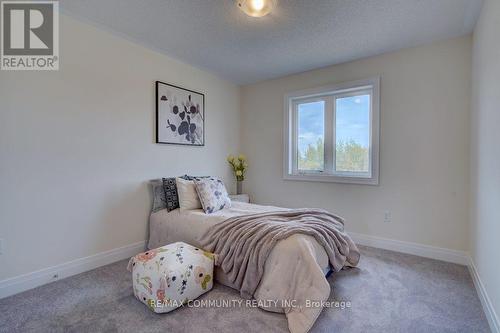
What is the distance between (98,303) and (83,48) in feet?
7.53

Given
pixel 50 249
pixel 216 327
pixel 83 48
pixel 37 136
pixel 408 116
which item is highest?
pixel 83 48

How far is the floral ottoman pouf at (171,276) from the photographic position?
174 cm

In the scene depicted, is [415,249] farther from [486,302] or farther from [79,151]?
[79,151]

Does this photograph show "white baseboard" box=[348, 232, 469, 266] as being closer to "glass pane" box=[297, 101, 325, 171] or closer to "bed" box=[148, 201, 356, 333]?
"glass pane" box=[297, 101, 325, 171]

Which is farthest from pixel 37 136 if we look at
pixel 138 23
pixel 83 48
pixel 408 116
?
pixel 408 116

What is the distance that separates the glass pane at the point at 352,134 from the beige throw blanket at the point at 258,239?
1197 millimetres

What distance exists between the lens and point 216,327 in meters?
1.64

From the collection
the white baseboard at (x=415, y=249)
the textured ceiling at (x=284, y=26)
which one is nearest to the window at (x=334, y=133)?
the textured ceiling at (x=284, y=26)

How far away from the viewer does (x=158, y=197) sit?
294 cm

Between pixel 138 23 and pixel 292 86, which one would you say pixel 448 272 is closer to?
pixel 292 86

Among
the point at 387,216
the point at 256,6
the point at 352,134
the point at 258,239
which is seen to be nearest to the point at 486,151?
the point at 387,216

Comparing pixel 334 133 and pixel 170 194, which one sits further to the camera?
pixel 334 133

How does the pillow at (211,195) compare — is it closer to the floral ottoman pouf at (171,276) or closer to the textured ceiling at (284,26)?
the floral ottoman pouf at (171,276)

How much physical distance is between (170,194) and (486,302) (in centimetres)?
292
